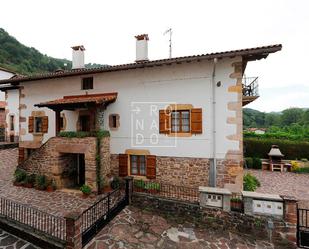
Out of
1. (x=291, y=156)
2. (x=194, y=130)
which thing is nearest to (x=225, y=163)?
(x=194, y=130)

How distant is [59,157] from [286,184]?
45.3ft

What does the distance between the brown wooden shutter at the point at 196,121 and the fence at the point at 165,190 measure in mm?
2824

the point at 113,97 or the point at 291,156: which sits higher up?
the point at 113,97

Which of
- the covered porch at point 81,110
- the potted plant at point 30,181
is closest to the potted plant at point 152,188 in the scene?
the covered porch at point 81,110

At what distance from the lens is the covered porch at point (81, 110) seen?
9602 millimetres

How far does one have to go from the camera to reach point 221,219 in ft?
23.0

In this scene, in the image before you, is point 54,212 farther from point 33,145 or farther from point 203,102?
point 203,102

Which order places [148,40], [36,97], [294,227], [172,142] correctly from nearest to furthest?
[294,227], [172,142], [148,40], [36,97]

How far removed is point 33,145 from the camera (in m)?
12.4

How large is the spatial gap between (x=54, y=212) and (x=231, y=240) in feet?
22.4

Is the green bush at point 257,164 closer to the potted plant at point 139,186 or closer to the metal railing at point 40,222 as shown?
the potted plant at point 139,186

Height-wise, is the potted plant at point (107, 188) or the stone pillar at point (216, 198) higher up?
the stone pillar at point (216, 198)

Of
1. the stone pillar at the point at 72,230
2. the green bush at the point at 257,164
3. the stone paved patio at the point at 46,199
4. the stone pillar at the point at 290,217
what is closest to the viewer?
the stone pillar at the point at 72,230

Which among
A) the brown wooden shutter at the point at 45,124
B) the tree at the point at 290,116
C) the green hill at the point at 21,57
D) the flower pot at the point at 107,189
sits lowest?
the flower pot at the point at 107,189
